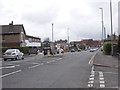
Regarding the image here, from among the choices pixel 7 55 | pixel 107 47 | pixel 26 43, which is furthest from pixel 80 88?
pixel 26 43

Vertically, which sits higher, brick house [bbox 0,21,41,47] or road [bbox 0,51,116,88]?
brick house [bbox 0,21,41,47]

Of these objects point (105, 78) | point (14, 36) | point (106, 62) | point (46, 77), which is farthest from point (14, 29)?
point (105, 78)

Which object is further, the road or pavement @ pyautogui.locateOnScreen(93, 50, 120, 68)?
pavement @ pyautogui.locateOnScreen(93, 50, 120, 68)

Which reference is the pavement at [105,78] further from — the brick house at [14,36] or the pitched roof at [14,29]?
the pitched roof at [14,29]

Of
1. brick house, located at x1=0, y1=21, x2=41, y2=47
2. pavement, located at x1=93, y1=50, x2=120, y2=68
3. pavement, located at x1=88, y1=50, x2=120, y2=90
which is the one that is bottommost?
pavement, located at x1=93, y1=50, x2=120, y2=68

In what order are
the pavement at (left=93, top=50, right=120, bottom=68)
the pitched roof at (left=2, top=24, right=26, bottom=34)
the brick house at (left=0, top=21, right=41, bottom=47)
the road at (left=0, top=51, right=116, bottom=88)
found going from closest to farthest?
1. the road at (left=0, top=51, right=116, bottom=88)
2. the pavement at (left=93, top=50, right=120, bottom=68)
3. the brick house at (left=0, top=21, right=41, bottom=47)
4. the pitched roof at (left=2, top=24, right=26, bottom=34)

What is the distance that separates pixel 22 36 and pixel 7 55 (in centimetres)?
4485

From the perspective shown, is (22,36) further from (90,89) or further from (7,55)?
(90,89)

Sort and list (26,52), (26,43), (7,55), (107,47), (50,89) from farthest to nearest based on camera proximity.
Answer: (26,43)
(26,52)
(107,47)
(7,55)
(50,89)

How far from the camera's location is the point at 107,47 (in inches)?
1913

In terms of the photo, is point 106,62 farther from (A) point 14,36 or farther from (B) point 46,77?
(A) point 14,36

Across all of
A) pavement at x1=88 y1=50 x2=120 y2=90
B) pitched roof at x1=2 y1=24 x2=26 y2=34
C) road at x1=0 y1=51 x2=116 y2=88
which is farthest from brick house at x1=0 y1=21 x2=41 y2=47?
pavement at x1=88 y1=50 x2=120 y2=90

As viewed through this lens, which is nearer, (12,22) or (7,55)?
(7,55)

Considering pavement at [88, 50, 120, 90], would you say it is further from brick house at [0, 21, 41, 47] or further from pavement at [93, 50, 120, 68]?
brick house at [0, 21, 41, 47]
